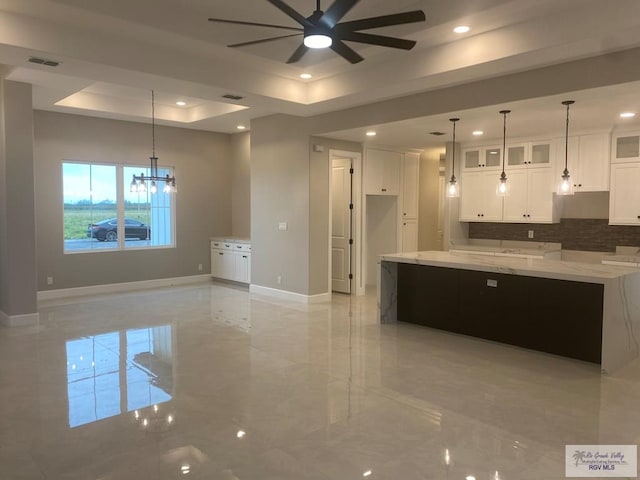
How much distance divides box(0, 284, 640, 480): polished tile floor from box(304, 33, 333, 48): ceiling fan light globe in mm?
2630

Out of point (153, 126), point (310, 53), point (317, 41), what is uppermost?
point (310, 53)

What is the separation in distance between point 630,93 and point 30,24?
5.53 metres

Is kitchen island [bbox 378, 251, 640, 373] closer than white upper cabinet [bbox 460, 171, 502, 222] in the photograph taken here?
Yes

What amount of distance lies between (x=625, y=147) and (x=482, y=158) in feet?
6.53

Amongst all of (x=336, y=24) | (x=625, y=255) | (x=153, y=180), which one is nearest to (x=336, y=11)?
(x=336, y=24)

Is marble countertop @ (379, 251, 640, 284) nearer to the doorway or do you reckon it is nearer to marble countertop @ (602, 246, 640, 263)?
marble countertop @ (602, 246, 640, 263)

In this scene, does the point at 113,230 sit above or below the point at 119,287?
above

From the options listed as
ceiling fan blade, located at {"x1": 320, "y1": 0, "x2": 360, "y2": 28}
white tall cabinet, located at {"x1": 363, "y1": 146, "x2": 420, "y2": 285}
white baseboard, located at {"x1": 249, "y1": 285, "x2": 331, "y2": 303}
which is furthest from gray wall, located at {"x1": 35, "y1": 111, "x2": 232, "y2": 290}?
ceiling fan blade, located at {"x1": 320, "y1": 0, "x2": 360, "y2": 28}

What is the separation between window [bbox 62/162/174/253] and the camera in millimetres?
8156

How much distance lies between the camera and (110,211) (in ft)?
28.1

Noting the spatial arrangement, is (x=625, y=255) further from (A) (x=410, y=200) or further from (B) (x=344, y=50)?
(B) (x=344, y=50)

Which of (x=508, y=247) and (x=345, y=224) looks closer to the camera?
(x=508, y=247)

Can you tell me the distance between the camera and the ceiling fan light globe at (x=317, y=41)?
3299 mm

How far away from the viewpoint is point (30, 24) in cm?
427
